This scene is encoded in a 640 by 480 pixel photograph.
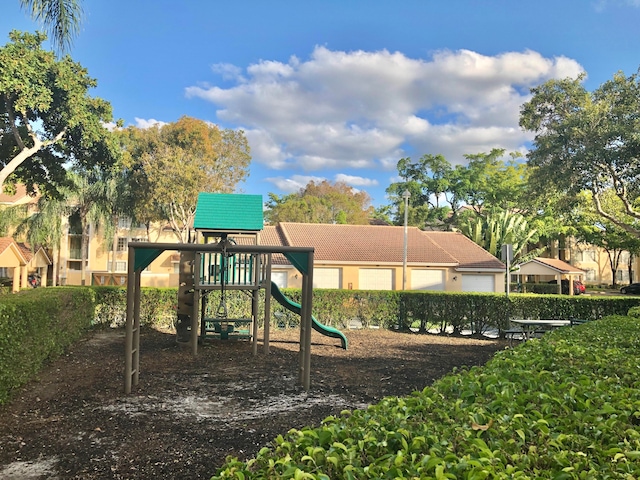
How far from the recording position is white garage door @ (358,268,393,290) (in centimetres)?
2866

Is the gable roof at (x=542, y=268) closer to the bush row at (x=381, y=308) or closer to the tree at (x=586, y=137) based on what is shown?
the tree at (x=586, y=137)

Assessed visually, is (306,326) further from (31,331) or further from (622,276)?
(622,276)

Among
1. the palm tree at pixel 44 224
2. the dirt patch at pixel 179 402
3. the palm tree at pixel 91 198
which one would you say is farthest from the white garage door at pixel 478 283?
the palm tree at pixel 44 224

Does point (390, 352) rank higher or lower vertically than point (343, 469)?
lower

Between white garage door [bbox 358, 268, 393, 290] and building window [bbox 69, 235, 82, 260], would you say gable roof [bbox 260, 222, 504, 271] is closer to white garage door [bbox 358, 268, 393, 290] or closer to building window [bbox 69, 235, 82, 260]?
white garage door [bbox 358, 268, 393, 290]

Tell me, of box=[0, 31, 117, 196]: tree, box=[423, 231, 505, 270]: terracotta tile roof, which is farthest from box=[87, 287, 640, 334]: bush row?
box=[423, 231, 505, 270]: terracotta tile roof

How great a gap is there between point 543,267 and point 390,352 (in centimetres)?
3178

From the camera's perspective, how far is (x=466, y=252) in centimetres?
3123

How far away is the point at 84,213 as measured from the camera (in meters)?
35.6

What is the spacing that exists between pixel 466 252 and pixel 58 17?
28.2m

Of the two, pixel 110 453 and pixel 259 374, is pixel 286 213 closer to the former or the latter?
pixel 259 374

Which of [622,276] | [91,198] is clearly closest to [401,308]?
[91,198]

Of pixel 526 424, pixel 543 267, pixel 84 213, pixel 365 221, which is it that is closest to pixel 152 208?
pixel 84 213

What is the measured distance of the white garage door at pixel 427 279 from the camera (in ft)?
94.4
